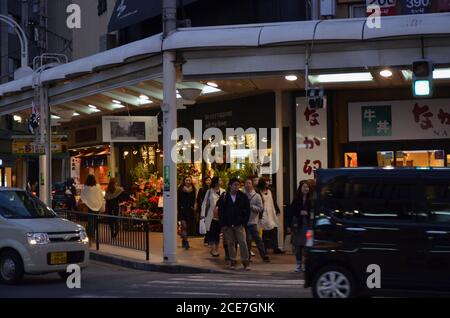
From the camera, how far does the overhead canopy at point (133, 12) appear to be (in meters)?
21.6

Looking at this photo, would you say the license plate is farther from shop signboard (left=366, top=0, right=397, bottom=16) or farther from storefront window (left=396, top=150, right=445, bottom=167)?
shop signboard (left=366, top=0, right=397, bottom=16)

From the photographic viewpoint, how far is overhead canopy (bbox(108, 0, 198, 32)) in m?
21.6

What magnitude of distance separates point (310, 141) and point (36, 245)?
355 inches

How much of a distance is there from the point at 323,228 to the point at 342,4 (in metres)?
10.2

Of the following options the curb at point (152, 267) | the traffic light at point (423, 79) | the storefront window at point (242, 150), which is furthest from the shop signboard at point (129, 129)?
the traffic light at point (423, 79)

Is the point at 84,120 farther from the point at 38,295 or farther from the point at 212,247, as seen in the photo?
the point at 38,295

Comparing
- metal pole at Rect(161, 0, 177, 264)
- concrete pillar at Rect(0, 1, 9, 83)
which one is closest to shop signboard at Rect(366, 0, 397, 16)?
metal pole at Rect(161, 0, 177, 264)

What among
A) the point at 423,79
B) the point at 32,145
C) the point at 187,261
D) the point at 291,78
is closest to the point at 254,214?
the point at 187,261

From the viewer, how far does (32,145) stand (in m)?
23.0

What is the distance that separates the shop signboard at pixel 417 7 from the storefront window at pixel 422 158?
11.8 ft
